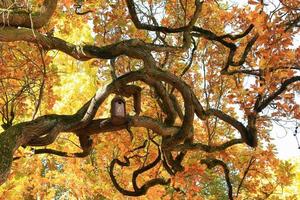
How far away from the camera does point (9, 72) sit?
729cm

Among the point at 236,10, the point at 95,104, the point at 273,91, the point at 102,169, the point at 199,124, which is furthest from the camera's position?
the point at 102,169

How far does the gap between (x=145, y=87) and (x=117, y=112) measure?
3677 millimetres

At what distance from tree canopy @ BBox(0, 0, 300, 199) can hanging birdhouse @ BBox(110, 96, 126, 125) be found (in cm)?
3

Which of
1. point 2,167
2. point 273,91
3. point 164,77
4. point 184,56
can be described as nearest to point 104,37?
point 184,56

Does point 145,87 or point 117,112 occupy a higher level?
point 145,87

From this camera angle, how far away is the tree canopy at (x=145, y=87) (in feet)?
16.7

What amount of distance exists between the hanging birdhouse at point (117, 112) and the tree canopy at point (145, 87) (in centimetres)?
3

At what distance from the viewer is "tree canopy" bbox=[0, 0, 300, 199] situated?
5.10 metres

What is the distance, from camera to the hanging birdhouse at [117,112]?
5.29m

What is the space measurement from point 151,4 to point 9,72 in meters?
2.80

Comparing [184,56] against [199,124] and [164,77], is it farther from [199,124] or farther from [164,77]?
[164,77]

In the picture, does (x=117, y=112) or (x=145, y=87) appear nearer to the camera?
(x=117, y=112)

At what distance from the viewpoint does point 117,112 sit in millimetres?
5297

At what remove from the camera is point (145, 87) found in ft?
29.3
